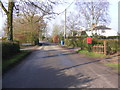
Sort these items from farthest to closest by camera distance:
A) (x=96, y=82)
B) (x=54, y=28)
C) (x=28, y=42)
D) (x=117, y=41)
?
(x=54, y=28) < (x=28, y=42) < (x=117, y=41) < (x=96, y=82)

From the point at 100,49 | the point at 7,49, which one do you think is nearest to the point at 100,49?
the point at 100,49

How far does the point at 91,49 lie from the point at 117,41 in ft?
10.2

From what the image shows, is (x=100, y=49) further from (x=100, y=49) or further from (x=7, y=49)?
(x=7, y=49)

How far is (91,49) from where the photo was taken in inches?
625

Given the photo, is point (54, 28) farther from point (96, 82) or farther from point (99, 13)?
point (96, 82)

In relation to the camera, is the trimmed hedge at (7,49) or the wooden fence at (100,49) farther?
the wooden fence at (100,49)

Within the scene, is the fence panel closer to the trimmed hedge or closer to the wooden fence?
the wooden fence

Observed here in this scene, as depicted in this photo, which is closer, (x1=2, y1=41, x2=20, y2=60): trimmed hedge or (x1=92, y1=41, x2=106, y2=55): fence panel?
(x1=2, y1=41, x2=20, y2=60): trimmed hedge

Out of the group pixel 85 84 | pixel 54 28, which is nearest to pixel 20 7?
pixel 85 84

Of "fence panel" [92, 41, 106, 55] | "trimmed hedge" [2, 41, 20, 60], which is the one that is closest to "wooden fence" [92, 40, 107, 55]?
"fence panel" [92, 41, 106, 55]

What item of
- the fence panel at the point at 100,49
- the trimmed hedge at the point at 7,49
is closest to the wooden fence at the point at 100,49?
the fence panel at the point at 100,49

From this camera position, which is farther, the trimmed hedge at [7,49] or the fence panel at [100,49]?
the fence panel at [100,49]

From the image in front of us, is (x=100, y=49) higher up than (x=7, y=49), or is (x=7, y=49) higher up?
(x=7, y=49)

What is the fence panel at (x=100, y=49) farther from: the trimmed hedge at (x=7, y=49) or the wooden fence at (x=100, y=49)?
the trimmed hedge at (x=7, y=49)
